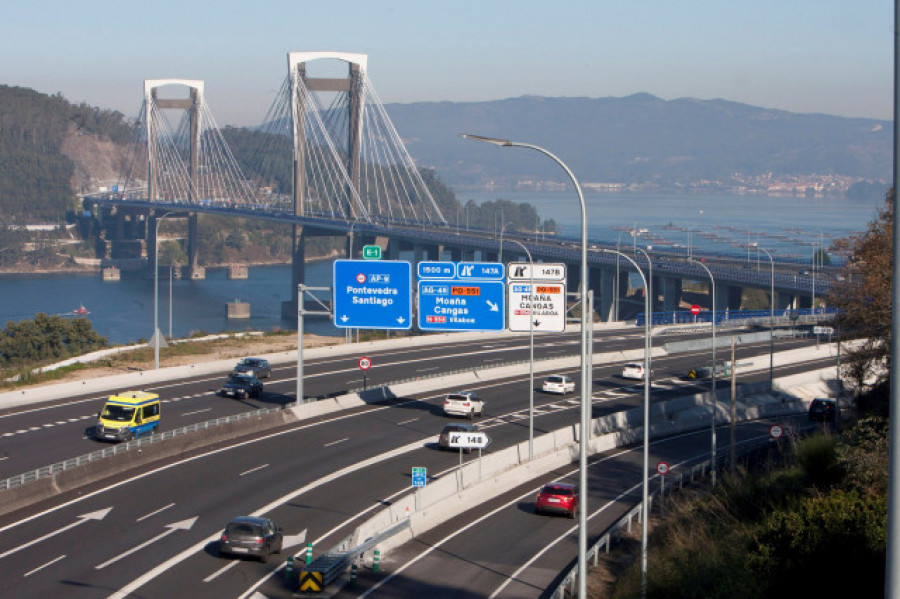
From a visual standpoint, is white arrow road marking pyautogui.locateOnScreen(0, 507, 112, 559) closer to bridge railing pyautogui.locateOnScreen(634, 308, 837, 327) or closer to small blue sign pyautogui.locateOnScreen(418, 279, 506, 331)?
small blue sign pyautogui.locateOnScreen(418, 279, 506, 331)

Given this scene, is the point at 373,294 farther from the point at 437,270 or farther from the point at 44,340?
the point at 44,340

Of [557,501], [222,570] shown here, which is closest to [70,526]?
[222,570]

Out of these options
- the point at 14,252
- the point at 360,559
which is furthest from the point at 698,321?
the point at 14,252

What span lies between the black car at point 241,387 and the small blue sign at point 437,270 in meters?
12.5

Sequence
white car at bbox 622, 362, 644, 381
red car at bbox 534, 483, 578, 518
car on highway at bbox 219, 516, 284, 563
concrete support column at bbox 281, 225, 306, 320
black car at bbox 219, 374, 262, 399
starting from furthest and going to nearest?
concrete support column at bbox 281, 225, 306, 320, white car at bbox 622, 362, 644, 381, black car at bbox 219, 374, 262, 399, red car at bbox 534, 483, 578, 518, car on highway at bbox 219, 516, 284, 563

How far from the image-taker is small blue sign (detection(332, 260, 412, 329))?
Answer: 3469cm

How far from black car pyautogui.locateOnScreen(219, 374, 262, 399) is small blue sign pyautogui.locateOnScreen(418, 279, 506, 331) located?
39.4 ft

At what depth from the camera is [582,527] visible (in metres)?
15.9

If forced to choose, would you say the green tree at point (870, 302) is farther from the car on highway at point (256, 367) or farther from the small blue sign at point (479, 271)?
the car on highway at point (256, 367)

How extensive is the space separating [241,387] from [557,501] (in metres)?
18.0

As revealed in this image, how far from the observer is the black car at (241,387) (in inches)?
1657

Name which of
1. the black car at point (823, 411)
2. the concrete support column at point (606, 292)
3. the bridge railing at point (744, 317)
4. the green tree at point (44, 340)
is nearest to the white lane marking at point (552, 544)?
the black car at point (823, 411)

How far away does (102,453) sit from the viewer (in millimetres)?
28797

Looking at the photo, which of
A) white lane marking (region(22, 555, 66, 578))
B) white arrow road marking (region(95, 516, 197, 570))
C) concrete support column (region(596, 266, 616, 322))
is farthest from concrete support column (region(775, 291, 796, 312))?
white lane marking (region(22, 555, 66, 578))
